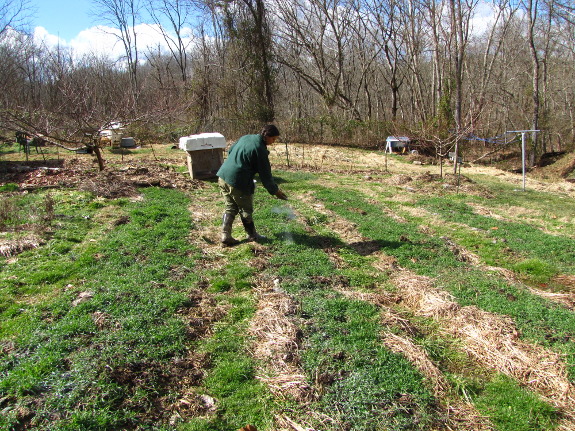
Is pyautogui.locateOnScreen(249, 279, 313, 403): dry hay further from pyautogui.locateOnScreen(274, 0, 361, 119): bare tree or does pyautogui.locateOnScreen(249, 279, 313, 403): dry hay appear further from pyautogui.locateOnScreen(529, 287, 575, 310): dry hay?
pyautogui.locateOnScreen(274, 0, 361, 119): bare tree

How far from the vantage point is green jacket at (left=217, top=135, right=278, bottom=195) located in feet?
17.3

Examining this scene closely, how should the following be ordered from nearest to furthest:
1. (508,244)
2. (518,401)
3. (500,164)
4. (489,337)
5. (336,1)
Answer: (518,401), (489,337), (508,244), (500,164), (336,1)

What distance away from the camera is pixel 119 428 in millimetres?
2537

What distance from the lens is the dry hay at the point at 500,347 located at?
296 centimetres

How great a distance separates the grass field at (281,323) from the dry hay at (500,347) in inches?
0.6

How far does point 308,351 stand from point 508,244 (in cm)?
429

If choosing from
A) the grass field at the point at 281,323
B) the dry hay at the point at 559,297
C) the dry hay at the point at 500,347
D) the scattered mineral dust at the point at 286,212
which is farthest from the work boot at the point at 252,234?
the dry hay at the point at 559,297

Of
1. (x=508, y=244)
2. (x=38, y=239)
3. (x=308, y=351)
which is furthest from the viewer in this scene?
(x=508, y=244)

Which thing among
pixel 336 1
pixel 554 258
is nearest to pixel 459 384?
pixel 554 258

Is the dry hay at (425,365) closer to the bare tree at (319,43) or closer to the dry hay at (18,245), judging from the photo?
the dry hay at (18,245)

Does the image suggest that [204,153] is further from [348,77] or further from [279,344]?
[348,77]

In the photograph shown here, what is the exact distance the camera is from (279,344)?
3359 millimetres

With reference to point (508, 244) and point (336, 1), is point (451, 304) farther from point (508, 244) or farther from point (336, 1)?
point (336, 1)

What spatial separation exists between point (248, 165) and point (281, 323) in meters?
2.36
